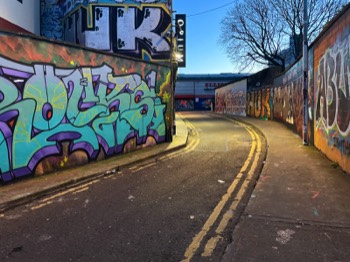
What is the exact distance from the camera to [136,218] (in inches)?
232

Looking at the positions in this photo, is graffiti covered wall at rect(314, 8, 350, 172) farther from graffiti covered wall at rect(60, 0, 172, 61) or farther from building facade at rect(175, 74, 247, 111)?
building facade at rect(175, 74, 247, 111)

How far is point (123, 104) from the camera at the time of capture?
38.9ft

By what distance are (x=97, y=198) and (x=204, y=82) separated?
2427 inches

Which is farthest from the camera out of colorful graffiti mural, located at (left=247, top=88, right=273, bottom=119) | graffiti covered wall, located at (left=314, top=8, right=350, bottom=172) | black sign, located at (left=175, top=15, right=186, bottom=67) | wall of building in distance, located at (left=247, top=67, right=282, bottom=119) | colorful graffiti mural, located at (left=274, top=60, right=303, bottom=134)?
wall of building in distance, located at (left=247, top=67, right=282, bottom=119)

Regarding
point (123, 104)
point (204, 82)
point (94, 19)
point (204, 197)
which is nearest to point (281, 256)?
point (204, 197)

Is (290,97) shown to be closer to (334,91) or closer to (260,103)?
(334,91)

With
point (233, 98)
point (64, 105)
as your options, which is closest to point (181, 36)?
point (64, 105)

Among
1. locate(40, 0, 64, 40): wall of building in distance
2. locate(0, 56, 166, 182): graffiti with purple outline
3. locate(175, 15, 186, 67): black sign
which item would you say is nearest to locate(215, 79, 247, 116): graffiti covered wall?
locate(175, 15, 186, 67): black sign

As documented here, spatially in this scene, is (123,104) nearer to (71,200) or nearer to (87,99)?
(87,99)

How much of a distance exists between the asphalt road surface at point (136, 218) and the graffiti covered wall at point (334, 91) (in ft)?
6.88

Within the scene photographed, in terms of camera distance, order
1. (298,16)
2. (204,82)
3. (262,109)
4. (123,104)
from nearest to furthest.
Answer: (123,104) < (262,109) < (298,16) < (204,82)

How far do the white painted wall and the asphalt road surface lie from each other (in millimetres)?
8818

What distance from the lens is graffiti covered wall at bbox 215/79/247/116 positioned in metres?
38.3

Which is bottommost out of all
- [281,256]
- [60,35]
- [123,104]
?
[281,256]
